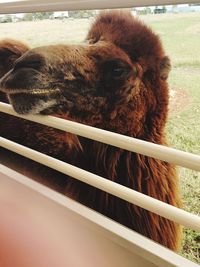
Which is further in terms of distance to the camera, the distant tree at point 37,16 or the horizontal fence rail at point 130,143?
the distant tree at point 37,16

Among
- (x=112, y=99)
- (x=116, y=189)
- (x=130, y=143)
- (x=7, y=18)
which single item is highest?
(x=7, y=18)

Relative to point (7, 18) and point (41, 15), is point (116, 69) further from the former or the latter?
point (7, 18)

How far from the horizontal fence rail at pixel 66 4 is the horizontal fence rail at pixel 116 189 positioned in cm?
66

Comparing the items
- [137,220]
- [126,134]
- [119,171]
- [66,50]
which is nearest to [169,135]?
[126,134]

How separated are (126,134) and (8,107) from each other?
26.2 inches

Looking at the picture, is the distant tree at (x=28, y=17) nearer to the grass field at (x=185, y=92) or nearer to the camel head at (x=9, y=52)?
the camel head at (x=9, y=52)

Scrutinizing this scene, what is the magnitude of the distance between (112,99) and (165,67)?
261 millimetres

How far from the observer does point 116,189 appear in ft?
4.24

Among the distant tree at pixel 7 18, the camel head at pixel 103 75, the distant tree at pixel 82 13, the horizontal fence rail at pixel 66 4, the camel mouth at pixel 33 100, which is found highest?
the horizontal fence rail at pixel 66 4

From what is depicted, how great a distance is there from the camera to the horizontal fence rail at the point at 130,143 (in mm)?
1068

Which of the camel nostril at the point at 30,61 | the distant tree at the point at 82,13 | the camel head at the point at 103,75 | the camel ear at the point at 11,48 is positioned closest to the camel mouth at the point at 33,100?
the camel head at the point at 103,75

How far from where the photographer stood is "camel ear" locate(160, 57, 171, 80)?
121cm

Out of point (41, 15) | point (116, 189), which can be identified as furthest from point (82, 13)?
point (116, 189)

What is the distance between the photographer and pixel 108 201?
1501 millimetres
